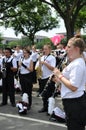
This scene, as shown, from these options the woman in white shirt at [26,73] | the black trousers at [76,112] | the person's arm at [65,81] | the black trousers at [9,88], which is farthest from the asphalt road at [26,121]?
the person's arm at [65,81]

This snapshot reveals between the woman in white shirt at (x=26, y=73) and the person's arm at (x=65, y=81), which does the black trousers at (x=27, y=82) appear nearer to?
the woman in white shirt at (x=26, y=73)

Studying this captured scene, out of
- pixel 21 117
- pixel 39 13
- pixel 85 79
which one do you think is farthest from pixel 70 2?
pixel 85 79

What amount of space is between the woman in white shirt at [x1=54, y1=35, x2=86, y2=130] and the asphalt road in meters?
3.20

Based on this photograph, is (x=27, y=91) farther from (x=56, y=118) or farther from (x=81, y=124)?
(x=81, y=124)

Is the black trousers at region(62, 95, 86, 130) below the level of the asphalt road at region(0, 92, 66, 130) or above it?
above

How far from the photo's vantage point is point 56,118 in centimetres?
858

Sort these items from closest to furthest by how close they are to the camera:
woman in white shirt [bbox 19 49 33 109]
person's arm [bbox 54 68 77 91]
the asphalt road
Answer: person's arm [bbox 54 68 77 91] < the asphalt road < woman in white shirt [bbox 19 49 33 109]

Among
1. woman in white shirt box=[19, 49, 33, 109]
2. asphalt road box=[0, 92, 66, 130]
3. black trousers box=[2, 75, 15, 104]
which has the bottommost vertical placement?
asphalt road box=[0, 92, 66, 130]

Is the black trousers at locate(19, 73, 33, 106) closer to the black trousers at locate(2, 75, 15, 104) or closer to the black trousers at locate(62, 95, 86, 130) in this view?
the black trousers at locate(2, 75, 15, 104)

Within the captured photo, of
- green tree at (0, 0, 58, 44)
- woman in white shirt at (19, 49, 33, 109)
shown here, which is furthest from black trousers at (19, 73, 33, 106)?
green tree at (0, 0, 58, 44)

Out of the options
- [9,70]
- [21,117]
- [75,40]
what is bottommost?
[21,117]

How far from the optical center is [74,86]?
468cm

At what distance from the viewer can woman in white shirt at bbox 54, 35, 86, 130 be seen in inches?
185

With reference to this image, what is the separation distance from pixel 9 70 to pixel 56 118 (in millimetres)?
2901
